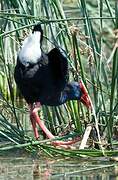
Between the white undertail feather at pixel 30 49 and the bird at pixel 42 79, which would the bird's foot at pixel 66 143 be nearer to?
the bird at pixel 42 79

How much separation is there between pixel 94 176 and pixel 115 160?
0.33m

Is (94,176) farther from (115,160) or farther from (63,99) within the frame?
(63,99)

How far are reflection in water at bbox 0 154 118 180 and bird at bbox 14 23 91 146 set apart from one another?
0.93 ft

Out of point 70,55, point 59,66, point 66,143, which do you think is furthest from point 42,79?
point 66,143

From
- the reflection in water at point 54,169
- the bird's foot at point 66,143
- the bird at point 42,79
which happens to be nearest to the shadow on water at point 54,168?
the reflection in water at point 54,169

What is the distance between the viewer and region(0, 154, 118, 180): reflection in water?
400 cm

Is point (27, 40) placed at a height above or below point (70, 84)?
above

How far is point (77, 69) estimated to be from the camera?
15.5 feet

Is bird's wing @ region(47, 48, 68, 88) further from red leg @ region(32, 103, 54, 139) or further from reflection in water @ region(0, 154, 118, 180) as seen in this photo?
reflection in water @ region(0, 154, 118, 180)

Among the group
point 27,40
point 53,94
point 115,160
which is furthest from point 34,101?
point 115,160

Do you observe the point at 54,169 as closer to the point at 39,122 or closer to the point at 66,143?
the point at 66,143

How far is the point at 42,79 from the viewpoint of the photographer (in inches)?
199

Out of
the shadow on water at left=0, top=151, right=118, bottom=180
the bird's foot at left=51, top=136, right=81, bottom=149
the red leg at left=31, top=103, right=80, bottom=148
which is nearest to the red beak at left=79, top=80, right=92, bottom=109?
the red leg at left=31, top=103, right=80, bottom=148

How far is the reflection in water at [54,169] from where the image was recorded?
4.00 m
